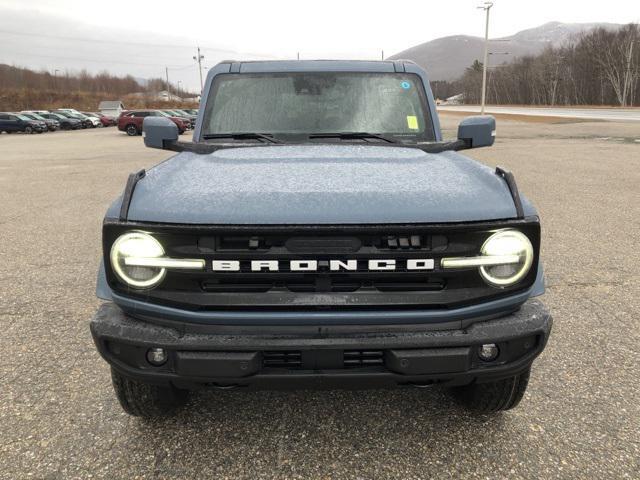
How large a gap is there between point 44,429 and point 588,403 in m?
2.91

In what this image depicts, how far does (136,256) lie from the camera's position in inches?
81.9

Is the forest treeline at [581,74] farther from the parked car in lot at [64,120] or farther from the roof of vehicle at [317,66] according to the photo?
the roof of vehicle at [317,66]

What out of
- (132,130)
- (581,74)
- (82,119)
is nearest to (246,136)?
(132,130)

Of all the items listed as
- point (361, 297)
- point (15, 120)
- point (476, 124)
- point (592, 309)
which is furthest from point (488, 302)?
point (15, 120)

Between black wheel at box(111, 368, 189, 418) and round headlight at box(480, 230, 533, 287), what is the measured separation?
1.57 meters

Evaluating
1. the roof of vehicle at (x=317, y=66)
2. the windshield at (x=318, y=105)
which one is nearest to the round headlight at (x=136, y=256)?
the windshield at (x=318, y=105)

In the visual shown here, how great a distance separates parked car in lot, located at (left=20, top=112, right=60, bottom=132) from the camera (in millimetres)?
40000

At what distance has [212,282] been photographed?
2068mm

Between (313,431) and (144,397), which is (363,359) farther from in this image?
(144,397)

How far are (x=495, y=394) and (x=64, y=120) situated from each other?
158 feet

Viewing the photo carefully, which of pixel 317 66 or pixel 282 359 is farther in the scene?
pixel 317 66

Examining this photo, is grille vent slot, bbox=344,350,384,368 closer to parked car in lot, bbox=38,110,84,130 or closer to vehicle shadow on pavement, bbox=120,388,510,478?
vehicle shadow on pavement, bbox=120,388,510,478

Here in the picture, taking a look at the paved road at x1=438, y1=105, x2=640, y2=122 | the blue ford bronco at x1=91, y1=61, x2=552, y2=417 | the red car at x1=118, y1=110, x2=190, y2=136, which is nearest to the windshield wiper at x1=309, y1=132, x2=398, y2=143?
the blue ford bronco at x1=91, y1=61, x2=552, y2=417

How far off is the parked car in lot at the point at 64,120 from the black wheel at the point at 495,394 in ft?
157
